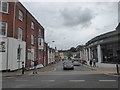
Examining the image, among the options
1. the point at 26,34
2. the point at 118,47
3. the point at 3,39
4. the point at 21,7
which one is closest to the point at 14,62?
the point at 3,39

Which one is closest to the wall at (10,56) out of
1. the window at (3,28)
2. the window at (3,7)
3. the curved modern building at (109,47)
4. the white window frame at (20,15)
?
the window at (3,28)

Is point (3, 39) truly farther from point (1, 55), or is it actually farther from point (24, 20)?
point (24, 20)

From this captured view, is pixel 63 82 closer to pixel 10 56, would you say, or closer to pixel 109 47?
pixel 10 56

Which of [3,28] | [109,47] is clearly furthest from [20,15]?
[109,47]

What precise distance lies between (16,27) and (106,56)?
16.9 meters

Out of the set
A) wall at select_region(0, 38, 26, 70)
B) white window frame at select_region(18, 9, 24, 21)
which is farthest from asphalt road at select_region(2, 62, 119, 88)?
white window frame at select_region(18, 9, 24, 21)

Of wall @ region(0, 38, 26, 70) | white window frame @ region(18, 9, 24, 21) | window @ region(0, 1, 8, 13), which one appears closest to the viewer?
wall @ region(0, 38, 26, 70)

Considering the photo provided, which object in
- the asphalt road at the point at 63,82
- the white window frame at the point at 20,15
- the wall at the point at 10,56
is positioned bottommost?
the asphalt road at the point at 63,82

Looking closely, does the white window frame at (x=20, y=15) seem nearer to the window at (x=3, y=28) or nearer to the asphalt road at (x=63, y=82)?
the window at (x=3, y=28)

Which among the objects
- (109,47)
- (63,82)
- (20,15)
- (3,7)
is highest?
(3,7)

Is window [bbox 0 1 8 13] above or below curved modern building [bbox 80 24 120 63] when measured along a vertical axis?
above

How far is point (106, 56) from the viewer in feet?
97.7

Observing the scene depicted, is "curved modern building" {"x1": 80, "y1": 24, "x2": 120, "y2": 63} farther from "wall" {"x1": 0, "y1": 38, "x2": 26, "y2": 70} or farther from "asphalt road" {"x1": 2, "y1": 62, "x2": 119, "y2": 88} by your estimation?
"wall" {"x1": 0, "y1": 38, "x2": 26, "y2": 70}

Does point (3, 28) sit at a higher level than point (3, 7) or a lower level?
lower
